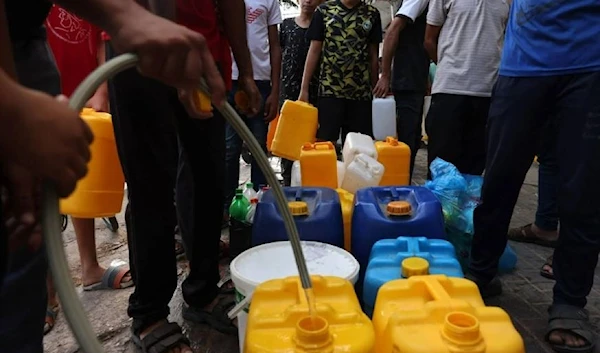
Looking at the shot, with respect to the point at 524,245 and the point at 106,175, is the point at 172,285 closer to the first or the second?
the point at 106,175

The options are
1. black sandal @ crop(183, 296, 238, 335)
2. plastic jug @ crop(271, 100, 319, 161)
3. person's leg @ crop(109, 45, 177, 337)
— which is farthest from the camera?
plastic jug @ crop(271, 100, 319, 161)

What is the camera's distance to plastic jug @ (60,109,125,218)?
204cm

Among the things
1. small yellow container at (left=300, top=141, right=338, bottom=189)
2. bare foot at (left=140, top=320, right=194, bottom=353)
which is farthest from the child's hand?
bare foot at (left=140, top=320, right=194, bottom=353)

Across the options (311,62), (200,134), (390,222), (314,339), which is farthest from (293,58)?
(314,339)

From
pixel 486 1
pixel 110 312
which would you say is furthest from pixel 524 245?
pixel 110 312

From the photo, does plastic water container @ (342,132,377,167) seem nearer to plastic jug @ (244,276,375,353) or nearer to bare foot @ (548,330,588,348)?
bare foot @ (548,330,588,348)

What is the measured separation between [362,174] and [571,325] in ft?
3.59

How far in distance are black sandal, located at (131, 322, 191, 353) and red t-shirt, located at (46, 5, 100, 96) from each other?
1100 mm

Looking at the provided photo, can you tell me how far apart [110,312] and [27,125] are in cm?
171

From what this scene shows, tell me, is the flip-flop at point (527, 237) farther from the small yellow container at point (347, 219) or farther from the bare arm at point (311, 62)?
the bare arm at point (311, 62)

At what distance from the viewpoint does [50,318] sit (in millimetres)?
1945

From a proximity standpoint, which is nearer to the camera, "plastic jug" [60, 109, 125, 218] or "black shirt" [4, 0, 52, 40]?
"black shirt" [4, 0, 52, 40]

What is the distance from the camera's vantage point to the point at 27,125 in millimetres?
535

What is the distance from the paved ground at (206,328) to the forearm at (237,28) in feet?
3.28
